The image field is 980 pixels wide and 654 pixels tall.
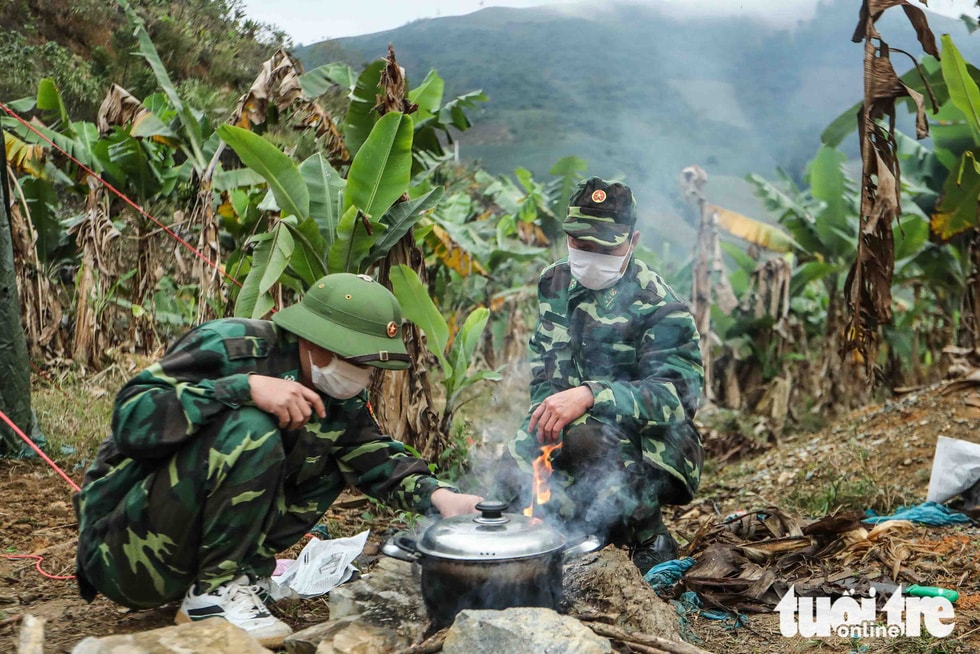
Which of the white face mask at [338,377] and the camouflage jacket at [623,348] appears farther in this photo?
the camouflage jacket at [623,348]

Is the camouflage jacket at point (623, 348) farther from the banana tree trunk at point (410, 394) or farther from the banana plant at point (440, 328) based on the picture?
the banana tree trunk at point (410, 394)

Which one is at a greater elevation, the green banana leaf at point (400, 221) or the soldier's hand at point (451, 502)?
the green banana leaf at point (400, 221)

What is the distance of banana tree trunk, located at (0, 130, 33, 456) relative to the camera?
489cm

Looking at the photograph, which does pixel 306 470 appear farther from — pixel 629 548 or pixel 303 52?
pixel 303 52

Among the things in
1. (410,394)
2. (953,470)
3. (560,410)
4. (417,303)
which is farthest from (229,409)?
(953,470)

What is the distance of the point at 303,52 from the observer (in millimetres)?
9648

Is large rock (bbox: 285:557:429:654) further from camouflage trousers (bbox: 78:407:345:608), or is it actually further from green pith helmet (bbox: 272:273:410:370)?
green pith helmet (bbox: 272:273:410:370)

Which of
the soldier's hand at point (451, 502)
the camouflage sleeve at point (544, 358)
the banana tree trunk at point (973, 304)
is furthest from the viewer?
the banana tree trunk at point (973, 304)

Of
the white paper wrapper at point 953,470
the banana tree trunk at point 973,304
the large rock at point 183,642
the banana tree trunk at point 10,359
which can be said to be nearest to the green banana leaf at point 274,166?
the banana tree trunk at point 10,359

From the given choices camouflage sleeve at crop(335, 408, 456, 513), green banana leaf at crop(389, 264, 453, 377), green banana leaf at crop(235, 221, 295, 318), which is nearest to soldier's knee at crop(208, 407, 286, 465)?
camouflage sleeve at crop(335, 408, 456, 513)

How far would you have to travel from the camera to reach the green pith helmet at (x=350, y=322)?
2564mm

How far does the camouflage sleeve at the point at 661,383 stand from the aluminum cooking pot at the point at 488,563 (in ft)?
2.54

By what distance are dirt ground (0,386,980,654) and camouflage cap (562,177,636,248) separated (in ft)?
4.66

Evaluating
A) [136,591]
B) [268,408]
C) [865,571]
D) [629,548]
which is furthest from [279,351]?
[865,571]
